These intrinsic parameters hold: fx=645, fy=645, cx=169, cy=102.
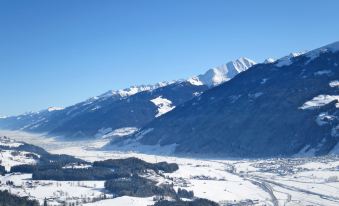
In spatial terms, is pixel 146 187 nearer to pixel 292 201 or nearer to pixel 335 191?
pixel 292 201

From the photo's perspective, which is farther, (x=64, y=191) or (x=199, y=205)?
(x=64, y=191)

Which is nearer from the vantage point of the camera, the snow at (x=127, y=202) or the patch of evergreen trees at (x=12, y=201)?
the patch of evergreen trees at (x=12, y=201)

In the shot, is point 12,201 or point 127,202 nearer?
point 12,201

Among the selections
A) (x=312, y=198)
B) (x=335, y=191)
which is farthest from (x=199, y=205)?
(x=335, y=191)

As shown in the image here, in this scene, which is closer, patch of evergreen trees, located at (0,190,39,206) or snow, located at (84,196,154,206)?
patch of evergreen trees, located at (0,190,39,206)

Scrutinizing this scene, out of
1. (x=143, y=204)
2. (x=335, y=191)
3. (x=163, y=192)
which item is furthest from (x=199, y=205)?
(x=335, y=191)

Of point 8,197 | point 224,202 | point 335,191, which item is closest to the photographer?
point 8,197

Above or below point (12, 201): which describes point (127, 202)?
below

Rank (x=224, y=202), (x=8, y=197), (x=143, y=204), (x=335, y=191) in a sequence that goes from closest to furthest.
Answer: (x=8, y=197), (x=143, y=204), (x=224, y=202), (x=335, y=191)

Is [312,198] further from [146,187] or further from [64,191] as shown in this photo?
[64,191]
